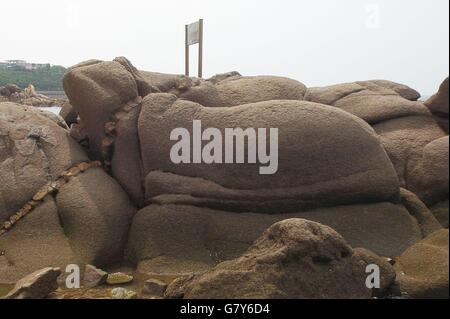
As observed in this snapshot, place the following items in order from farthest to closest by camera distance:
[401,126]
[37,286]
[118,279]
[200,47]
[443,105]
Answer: [200,47]
[401,126]
[118,279]
[37,286]
[443,105]

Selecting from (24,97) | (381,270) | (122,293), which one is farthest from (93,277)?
(24,97)

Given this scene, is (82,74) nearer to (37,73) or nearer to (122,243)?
(122,243)

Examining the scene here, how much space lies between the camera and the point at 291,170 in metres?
5.26

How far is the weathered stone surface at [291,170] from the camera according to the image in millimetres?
5266

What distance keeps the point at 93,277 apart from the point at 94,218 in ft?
2.70

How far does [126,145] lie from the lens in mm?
5766

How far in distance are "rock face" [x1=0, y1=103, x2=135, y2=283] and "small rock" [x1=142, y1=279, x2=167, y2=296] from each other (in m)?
1.02

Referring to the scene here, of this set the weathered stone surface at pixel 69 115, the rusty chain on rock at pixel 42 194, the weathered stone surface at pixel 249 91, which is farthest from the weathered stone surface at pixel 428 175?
the weathered stone surface at pixel 69 115

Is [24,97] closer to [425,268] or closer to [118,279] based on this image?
[118,279]

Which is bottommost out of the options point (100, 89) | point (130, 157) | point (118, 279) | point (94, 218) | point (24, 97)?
point (24, 97)

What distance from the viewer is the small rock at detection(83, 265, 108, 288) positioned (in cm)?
461

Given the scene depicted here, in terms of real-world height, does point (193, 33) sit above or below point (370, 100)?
above

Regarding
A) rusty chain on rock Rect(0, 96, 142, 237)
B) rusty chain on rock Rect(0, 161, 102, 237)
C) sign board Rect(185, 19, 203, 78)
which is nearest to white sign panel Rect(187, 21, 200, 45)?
sign board Rect(185, 19, 203, 78)
